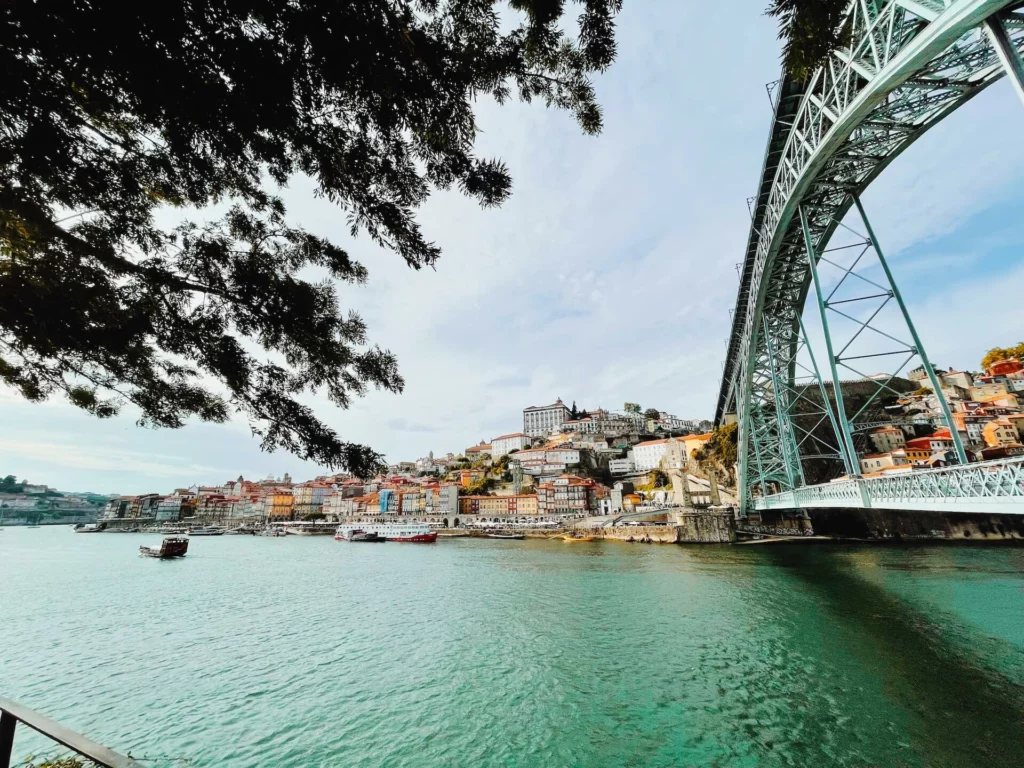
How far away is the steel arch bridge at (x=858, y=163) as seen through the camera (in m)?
5.81

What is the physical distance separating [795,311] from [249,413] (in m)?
21.3

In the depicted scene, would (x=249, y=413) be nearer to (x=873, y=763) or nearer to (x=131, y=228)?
(x=131, y=228)

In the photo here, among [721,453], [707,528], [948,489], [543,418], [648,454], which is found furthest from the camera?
[543,418]

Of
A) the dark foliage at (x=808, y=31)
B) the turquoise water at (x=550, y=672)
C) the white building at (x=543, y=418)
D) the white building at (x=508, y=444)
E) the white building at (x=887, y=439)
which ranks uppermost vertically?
the white building at (x=543, y=418)

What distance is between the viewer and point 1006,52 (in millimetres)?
4797

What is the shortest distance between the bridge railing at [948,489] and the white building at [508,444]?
78.0 metres

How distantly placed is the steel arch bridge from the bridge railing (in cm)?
3

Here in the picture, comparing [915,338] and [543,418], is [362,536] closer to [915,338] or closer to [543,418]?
[915,338]

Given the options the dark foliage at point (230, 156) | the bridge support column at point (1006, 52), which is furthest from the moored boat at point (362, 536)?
the bridge support column at point (1006, 52)

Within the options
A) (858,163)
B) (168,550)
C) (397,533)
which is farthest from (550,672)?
(397,533)

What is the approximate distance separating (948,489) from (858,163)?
910 cm

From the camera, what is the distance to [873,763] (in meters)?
4.89

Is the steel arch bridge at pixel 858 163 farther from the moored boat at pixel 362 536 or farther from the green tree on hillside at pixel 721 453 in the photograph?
the moored boat at pixel 362 536

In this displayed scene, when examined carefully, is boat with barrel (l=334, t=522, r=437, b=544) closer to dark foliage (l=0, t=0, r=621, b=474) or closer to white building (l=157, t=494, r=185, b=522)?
dark foliage (l=0, t=0, r=621, b=474)
